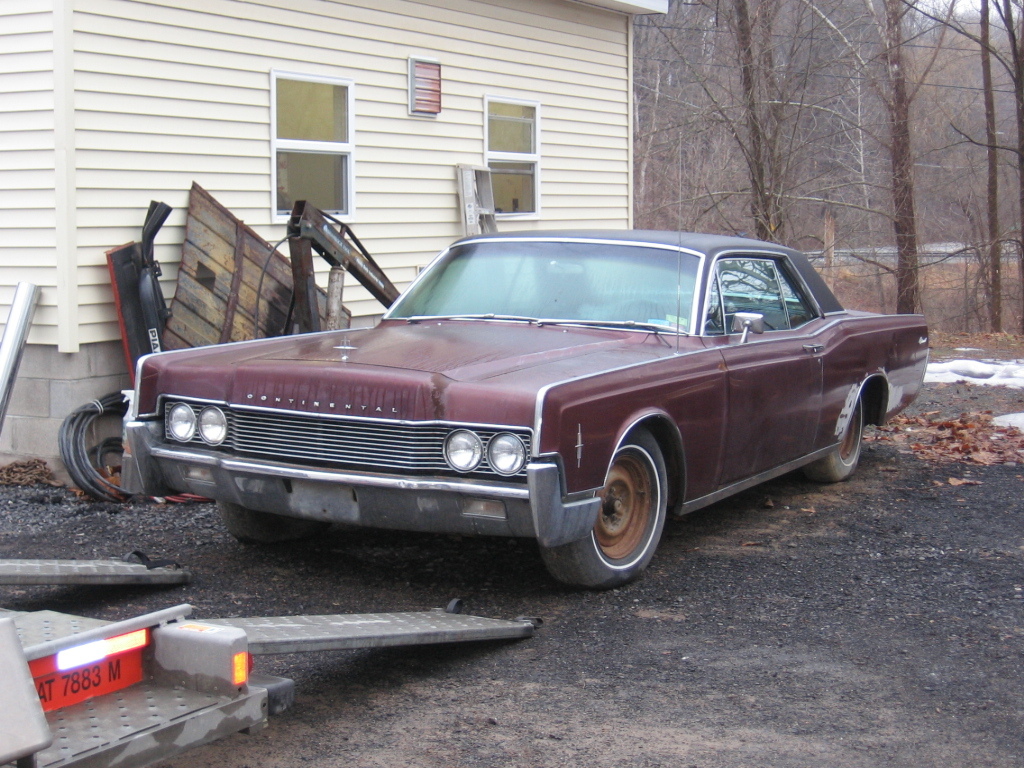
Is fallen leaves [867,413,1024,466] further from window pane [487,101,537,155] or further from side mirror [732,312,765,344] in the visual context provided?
window pane [487,101,537,155]

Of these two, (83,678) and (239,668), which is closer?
(83,678)

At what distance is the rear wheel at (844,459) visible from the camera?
7129mm

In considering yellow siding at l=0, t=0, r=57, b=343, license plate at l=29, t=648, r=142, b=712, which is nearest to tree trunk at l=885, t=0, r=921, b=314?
yellow siding at l=0, t=0, r=57, b=343

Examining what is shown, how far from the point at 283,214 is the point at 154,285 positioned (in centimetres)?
172

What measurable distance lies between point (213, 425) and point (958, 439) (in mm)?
6094

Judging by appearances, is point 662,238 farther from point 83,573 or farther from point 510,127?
point 510,127

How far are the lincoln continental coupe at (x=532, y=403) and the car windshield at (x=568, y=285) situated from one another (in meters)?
0.01

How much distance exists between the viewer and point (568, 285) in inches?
231

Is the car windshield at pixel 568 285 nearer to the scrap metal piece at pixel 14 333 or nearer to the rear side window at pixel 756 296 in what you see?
the rear side window at pixel 756 296

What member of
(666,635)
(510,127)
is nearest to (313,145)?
(510,127)

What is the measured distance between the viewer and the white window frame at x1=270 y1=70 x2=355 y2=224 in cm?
891

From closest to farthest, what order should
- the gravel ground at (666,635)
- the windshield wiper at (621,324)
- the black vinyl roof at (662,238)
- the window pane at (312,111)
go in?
the gravel ground at (666,635), the windshield wiper at (621,324), the black vinyl roof at (662,238), the window pane at (312,111)

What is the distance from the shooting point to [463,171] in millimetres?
10914

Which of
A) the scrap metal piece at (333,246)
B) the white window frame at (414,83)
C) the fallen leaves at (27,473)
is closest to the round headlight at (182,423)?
the fallen leaves at (27,473)
